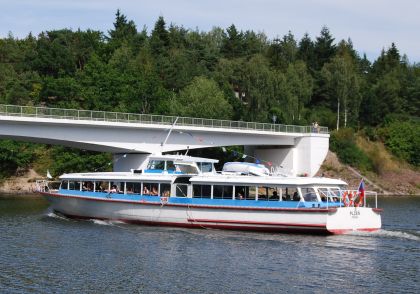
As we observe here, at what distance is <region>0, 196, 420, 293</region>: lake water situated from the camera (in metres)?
29.1

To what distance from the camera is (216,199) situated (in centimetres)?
4450

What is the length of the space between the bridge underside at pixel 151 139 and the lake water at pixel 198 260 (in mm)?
15919

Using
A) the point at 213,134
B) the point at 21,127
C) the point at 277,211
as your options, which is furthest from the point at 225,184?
the point at 213,134

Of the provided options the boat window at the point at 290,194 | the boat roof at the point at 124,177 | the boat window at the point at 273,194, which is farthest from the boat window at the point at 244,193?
the boat roof at the point at 124,177

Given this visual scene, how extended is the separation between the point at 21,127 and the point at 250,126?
89.7 feet

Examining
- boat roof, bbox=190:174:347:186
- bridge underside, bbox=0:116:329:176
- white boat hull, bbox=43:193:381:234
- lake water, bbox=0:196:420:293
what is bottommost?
lake water, bbox=0:196:420:293

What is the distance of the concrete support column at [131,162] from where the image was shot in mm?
68688

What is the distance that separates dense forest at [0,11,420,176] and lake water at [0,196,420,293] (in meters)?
39.6

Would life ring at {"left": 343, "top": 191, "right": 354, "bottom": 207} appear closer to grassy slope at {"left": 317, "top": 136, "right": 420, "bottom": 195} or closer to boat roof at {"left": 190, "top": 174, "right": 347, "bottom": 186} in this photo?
boat roof at {"left": 190, "top": 174, "right": 347, "bottom": 186}

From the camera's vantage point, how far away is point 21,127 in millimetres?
59938

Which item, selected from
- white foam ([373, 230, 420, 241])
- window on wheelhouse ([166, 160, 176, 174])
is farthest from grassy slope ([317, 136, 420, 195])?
white foam ([373, 230, 420, 241])

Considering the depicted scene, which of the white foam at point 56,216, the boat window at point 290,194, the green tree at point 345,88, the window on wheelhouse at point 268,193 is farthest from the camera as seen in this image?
the green tree at point 345,88

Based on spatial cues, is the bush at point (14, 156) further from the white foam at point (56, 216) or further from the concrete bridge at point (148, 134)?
the white foam at point (56, 216)

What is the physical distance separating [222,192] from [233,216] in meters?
1.80
